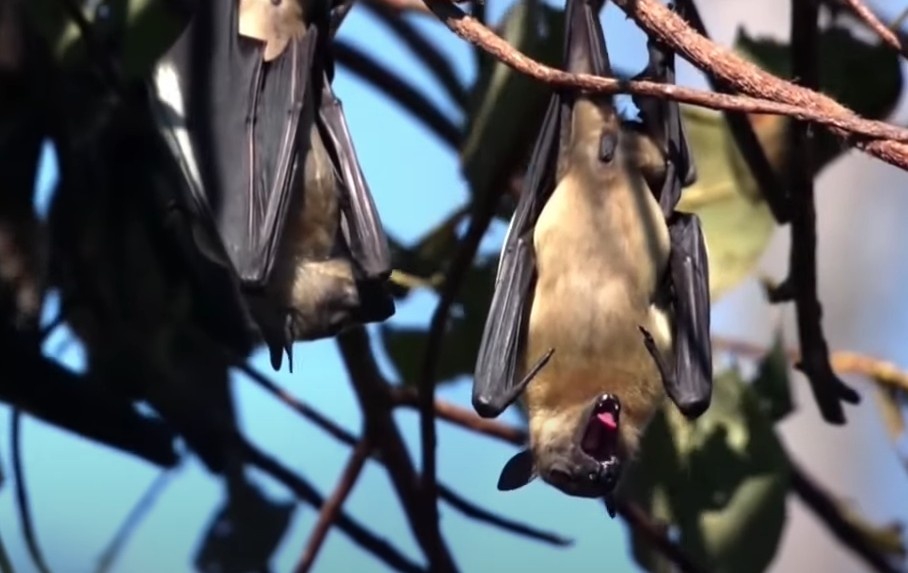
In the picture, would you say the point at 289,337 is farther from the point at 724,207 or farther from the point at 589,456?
the point at 724,207

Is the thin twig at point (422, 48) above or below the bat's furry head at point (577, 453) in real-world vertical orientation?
below

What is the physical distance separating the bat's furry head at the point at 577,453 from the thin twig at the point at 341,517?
388 mm

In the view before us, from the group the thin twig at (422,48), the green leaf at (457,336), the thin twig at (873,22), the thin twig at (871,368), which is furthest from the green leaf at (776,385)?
the thin twig at (873,22)

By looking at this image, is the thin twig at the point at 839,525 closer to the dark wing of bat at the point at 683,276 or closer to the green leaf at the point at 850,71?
the green leaf at the point at 850,71

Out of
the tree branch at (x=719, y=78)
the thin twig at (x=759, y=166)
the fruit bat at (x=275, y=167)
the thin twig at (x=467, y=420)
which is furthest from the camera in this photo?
the thin twig at (x=467, y=420)

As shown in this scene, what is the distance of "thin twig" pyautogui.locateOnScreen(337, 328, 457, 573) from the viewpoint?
1.53 m

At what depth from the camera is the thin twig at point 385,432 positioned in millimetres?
1530

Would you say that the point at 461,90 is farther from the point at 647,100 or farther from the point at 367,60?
the point at 647,100

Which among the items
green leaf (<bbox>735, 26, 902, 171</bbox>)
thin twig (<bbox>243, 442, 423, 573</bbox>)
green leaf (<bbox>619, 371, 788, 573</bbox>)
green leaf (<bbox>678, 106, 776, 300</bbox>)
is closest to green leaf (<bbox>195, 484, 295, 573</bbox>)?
thin twig (<bbox>243, 442, 423, 573</bbox>)

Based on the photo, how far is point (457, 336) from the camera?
1.54 meters

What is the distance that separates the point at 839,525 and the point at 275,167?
690mm

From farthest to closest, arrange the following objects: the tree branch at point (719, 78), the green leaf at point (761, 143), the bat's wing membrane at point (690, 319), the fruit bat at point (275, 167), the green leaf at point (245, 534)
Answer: the green leaf at point (245, 534)
the green leaf at point (761, 143)
the fruit bat at point (275, 167)
the bat's wing membrane at point (690, 319)
the tree branch at point (719, 78)

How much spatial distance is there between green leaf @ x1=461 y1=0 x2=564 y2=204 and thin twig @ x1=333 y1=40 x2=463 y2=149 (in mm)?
448

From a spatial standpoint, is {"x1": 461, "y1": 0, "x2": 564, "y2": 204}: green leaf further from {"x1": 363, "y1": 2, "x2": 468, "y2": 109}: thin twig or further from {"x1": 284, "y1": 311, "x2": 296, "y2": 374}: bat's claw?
{"x1": 363, "y1": 2, "x2": 468, "y2": 109}: thin twig
